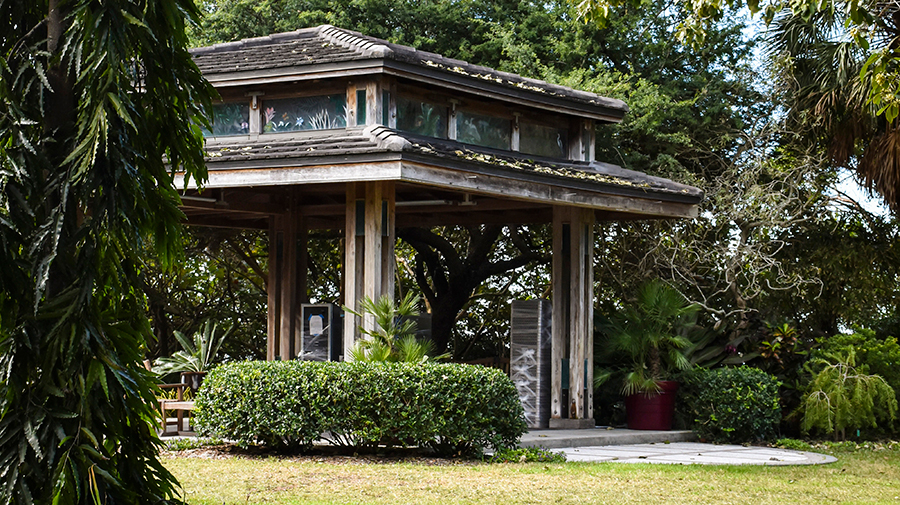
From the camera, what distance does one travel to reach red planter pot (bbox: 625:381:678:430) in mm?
13898

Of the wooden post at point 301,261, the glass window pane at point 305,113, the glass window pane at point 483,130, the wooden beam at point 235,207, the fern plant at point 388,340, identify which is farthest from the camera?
the wooden post at point 301,261

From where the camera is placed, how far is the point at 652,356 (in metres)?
14.1

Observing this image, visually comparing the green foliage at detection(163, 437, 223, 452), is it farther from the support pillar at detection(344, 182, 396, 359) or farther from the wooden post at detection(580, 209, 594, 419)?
the wooden post at detection(580, 209, 594, 419)

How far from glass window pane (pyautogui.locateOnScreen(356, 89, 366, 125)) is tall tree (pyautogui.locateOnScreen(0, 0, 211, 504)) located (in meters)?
7.19

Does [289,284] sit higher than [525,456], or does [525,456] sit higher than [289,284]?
[289,284]

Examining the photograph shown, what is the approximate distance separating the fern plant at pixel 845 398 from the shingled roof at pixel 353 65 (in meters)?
4.60

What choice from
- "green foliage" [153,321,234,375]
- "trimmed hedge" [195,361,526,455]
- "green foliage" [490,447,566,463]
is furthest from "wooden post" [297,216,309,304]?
"green foliage" [490,447,566,463]

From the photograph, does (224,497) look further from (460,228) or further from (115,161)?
(460,228)

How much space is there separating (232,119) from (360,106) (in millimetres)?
1864

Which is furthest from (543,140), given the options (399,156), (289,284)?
(289,284)

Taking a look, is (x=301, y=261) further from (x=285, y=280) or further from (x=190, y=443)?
(x=190, y=443)

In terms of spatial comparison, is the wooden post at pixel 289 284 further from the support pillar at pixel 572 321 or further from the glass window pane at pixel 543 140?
the support pillar at pixel 572 321

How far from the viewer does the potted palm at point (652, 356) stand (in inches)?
547

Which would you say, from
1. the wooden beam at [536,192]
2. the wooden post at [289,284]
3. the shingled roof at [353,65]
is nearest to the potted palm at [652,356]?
the wooden beam at [536,192]
